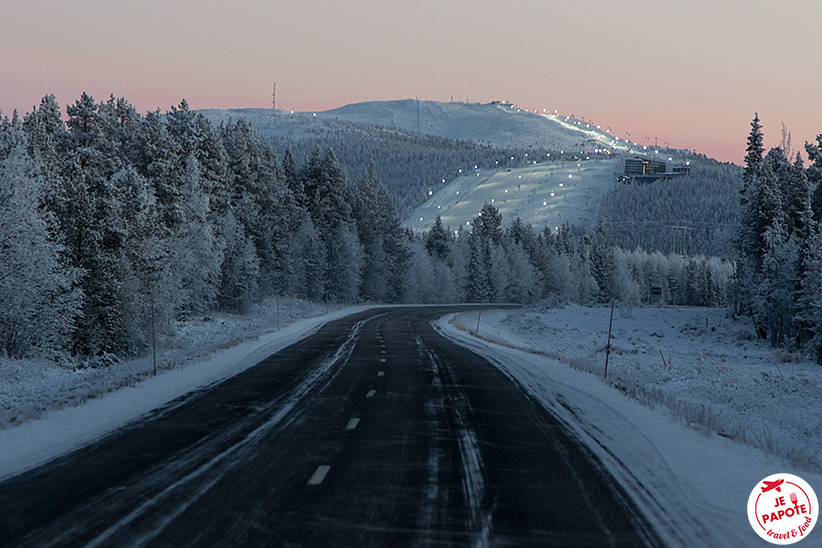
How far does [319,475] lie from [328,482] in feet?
1.25

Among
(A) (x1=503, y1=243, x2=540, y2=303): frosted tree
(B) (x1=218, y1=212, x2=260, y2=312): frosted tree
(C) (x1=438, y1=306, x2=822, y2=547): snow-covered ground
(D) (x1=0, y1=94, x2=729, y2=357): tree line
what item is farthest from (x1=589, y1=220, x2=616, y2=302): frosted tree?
(B) (x1=218, y1=212, x2=260, y2=312): frosted tree

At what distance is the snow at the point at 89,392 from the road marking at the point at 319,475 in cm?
410

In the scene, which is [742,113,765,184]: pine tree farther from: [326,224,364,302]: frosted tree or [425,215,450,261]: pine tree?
[425,215,450,261]: pine tree

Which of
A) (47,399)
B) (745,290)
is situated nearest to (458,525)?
(47,399)

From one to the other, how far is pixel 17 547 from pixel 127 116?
53962 mm

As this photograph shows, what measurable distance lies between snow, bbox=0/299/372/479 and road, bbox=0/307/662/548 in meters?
0.66

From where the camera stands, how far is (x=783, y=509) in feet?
28.0

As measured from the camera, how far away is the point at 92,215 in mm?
32750

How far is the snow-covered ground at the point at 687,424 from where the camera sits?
345 inches

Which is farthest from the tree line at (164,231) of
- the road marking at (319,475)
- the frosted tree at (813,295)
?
the frosted tree at (813,295)

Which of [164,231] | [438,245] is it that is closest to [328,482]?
[164,231]

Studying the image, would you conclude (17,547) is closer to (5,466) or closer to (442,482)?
(5,466)

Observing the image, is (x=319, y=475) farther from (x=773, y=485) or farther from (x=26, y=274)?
(x=26, y=274)

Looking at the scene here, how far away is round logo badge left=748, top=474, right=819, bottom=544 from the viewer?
771cm
